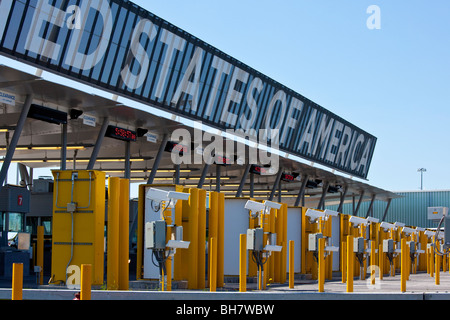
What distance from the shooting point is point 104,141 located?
102 ft

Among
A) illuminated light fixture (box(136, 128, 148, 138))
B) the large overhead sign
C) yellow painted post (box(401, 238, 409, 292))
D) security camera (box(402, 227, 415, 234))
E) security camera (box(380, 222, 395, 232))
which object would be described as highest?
the large overhead sign

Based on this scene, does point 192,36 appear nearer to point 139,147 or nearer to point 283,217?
point 139,147

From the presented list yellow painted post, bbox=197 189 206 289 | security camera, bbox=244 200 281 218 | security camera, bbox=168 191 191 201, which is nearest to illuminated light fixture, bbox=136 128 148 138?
security camera, bbox=244 200 281 218

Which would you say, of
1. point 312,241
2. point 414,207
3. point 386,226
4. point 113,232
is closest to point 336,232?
point 386,226

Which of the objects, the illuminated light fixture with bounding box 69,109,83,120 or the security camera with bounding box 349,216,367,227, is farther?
the security camera with bounding box 349,216,367,227

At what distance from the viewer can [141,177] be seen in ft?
151

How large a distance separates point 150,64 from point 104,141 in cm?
430

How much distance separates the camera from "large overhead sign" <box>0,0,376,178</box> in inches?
1051

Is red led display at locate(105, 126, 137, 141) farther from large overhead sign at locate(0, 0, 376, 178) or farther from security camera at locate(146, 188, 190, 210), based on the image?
security camera at locate(146, 188, 190, 210)

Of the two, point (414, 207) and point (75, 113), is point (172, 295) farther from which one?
point (414, 207)

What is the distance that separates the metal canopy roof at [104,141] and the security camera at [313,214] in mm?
6164

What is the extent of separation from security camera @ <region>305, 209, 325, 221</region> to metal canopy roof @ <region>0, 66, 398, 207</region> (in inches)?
243

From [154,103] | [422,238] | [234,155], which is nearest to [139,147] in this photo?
[154,103]

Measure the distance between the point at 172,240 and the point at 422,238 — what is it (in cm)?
2114
